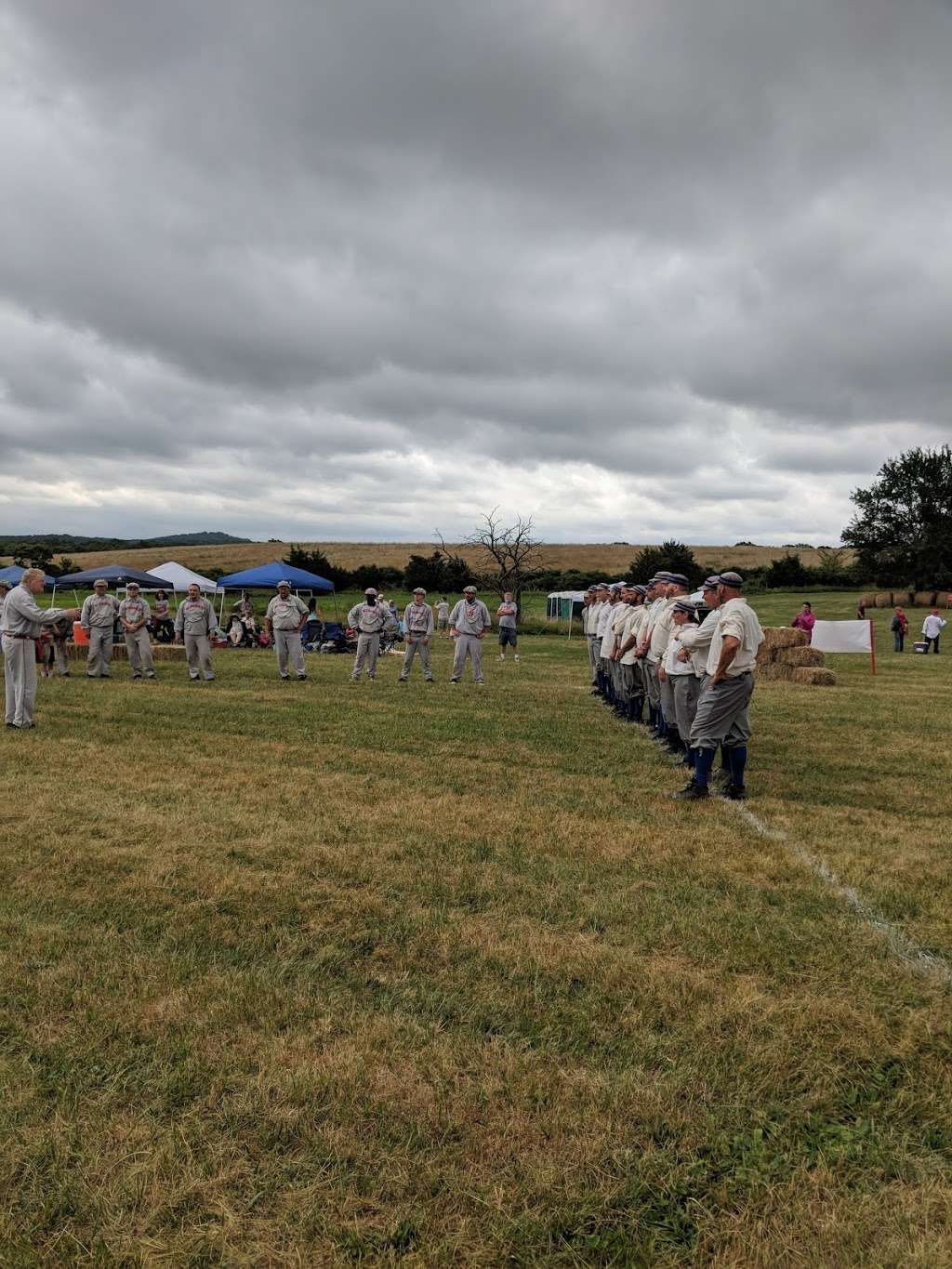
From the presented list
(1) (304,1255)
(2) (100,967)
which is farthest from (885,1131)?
(2) (100,967)

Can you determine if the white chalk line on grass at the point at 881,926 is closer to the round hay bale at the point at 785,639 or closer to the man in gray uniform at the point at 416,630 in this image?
the man in gray uniform at the point at 416,630

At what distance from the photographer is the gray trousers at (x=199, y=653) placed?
16.2 m

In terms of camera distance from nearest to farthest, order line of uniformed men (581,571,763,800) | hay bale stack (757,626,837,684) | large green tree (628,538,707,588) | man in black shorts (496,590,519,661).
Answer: line of uniformed men (581,571,763,800) < hay bale stack (757,626,837,684) < man in black shorts (496,590,519,661) < large green tree (628,538,707,588)

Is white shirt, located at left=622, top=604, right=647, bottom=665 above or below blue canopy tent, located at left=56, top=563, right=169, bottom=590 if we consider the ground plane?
below

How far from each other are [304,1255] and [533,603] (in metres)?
56.5

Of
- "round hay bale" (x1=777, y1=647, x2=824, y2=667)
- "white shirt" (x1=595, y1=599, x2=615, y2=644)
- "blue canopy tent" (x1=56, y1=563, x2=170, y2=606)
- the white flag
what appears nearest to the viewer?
"white shirt" (x1=595, y1=599, x2=615, y2=644)

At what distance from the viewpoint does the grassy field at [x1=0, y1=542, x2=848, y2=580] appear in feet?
251

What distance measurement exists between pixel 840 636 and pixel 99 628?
847 inches

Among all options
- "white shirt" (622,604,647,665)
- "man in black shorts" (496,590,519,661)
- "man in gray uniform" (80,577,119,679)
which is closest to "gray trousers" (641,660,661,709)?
"white shirt" (622,604,647,665)

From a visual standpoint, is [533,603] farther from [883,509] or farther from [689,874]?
[689,874]

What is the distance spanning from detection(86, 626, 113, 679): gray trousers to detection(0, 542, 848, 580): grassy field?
53.3m

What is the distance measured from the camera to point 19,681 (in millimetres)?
10414

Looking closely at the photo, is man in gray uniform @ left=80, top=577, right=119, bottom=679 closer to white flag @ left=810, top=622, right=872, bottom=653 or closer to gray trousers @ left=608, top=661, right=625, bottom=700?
gray trousers @ left=608, top=661, right=625, bottom=700

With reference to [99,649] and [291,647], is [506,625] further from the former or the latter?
[99,649]
